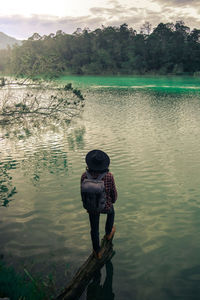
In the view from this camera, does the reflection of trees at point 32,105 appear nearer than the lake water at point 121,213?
No

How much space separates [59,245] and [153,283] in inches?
104

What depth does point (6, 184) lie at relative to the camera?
12.0m

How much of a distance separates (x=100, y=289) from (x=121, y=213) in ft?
12.0

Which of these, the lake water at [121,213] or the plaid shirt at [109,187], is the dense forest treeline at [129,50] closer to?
the lake water at [121,213]

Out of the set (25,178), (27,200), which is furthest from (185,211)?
(25,178)

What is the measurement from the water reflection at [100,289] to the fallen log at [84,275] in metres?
0.16

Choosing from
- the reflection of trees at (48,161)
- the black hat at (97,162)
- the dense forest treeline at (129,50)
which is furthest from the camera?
the dense forest treeline at (129,50)

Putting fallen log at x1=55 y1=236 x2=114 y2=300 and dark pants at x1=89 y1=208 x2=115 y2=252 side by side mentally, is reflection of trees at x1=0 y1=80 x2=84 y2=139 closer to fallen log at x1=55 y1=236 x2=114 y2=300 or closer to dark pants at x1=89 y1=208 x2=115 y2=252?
dark pants at x1=89 y1=208 x2=115 y2=252

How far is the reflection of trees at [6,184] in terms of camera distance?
1042 centimetres

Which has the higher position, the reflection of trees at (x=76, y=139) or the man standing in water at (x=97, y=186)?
the man standing in water at (x=97, y=186)

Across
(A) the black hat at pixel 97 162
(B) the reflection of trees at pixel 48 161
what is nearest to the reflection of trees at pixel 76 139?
(B) the reflection of trees at pixel 48 161

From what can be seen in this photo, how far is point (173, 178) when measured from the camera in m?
12.5

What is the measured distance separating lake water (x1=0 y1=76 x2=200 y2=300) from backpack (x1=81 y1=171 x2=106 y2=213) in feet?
6.11

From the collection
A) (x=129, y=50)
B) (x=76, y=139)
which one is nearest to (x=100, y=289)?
(x=76, y=139)
